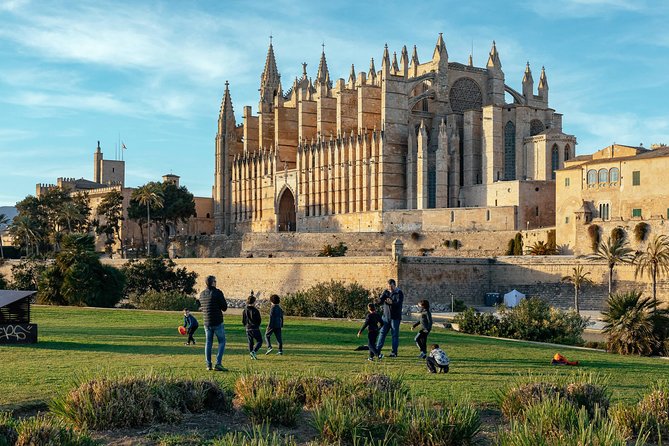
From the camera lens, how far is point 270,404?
409 inches

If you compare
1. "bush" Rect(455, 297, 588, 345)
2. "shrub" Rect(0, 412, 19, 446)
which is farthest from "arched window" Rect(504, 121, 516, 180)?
"shrub" Rect(0, 412, 19, 446)

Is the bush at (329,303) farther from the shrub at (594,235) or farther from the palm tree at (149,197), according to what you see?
the palm tree at (149,197)

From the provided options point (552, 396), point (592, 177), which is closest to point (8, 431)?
point (552, 396)

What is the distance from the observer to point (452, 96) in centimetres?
6388

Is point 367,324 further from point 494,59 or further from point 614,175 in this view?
point 494,59

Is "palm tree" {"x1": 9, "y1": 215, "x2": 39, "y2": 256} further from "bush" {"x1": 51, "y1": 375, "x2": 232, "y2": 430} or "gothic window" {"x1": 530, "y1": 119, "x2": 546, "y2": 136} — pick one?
"bush" {"x1": 51, "y1": 375, "x2": 232, "y2": 430}

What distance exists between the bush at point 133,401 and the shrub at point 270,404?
44 cm

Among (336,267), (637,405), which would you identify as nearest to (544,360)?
(637,405)

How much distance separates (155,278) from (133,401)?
38265 millimetres

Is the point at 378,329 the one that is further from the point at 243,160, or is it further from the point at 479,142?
the point at 243,160

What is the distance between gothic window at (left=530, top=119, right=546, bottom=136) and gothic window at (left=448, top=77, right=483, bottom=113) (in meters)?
6.90

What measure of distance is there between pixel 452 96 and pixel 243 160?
2117 centimetres

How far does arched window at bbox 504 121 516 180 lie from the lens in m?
56.1

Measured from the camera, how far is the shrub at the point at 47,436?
8.87 metres
